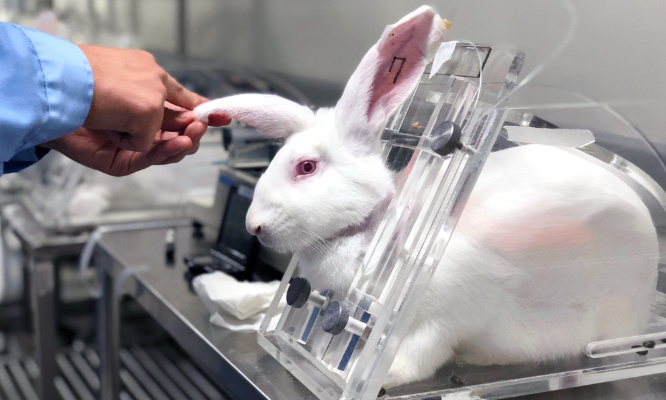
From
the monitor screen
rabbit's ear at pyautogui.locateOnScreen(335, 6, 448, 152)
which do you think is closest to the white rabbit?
rabbit's ear at pyautogui.locateOnScreen(335, 6, 448, 152)

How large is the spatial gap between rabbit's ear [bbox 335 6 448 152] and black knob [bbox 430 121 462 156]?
62 millimetres

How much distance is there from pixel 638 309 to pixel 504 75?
0.29 m

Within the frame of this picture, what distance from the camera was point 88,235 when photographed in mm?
1436

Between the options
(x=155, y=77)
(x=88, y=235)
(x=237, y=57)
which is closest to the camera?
(x=155, y=77)

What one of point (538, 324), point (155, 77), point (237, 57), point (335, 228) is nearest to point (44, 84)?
point (155, 77)

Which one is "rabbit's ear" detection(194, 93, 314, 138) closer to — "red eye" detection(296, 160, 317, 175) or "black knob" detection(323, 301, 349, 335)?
"red eye" detection(296, 160, 317, 175)

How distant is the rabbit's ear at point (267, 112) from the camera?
2.19 ft

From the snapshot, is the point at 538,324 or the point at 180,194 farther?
the point at 180,194

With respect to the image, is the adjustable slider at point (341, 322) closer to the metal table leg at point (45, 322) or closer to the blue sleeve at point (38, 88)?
the blue sleeve at point (38, 88)

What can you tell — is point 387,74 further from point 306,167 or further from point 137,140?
point 137,140

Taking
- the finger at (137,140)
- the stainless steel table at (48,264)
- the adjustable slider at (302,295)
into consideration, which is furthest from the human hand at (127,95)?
the stainless steel table at (48,264)

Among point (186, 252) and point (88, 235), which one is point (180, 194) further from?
point (186, 252)

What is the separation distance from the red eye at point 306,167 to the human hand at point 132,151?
5.4 inches

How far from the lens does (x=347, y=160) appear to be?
0.64m
